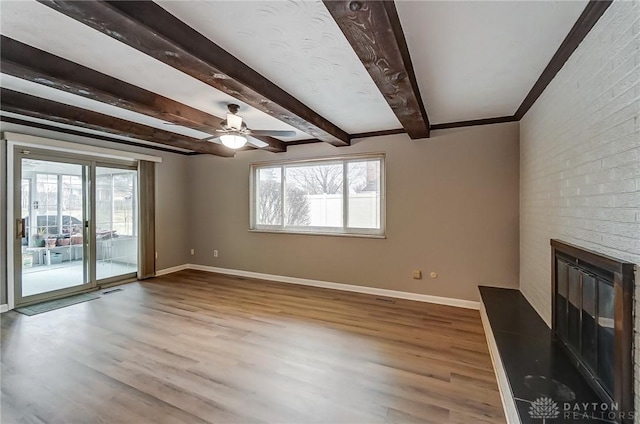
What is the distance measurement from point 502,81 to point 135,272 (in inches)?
235

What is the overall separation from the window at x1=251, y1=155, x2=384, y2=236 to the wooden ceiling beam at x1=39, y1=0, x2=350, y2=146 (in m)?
1.97

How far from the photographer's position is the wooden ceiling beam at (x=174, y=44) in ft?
4.59

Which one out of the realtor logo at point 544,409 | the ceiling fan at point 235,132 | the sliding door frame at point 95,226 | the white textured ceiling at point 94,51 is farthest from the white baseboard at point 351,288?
the white textured ceiling at point 94,51

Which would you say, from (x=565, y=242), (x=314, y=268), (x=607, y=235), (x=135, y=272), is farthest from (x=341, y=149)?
(x=135, y=272)

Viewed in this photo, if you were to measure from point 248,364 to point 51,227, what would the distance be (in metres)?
3.79

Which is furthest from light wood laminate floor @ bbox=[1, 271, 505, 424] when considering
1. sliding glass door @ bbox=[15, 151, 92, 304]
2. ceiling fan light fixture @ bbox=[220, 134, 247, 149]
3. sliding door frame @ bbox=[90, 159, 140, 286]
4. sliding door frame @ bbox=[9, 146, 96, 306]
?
ceiling fan light fixture @ bbox=[220, 134, 247, 149]

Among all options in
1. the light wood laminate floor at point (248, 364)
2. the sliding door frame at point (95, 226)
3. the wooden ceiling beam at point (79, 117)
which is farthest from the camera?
the sliding door frame at point (95, 226)

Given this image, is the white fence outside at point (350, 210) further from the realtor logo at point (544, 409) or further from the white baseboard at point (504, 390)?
the realtor logo at point (544, 409)

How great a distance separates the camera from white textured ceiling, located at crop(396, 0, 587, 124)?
5.25 ft

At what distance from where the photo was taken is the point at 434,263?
396cm

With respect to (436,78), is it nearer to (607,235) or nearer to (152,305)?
(607,235)

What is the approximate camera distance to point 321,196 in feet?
15.6

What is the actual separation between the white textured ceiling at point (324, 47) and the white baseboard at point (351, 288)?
2461mm

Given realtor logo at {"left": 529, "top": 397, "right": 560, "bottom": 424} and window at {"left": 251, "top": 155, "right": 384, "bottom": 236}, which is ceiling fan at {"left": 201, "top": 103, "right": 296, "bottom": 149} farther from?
realtor logo at {"left": 529, "top": 397, "right": 560, "bottom": 424}
